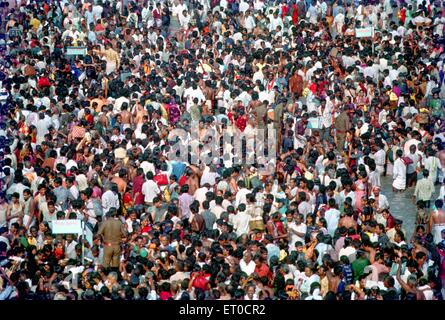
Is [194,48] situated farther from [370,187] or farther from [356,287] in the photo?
[356,287]

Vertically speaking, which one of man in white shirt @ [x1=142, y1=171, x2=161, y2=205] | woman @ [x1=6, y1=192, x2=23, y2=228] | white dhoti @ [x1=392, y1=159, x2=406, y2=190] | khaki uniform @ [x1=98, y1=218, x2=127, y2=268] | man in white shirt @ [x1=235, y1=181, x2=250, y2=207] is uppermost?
white dhoti @ [x1=392, y1=159, x2=406, y2=190]

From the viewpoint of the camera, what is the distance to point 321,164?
2222 centimetres

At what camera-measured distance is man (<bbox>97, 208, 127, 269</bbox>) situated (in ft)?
64.3

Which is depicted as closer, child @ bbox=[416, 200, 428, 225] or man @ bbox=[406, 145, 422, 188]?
child @ bbox=[416, 200, 428, 225]

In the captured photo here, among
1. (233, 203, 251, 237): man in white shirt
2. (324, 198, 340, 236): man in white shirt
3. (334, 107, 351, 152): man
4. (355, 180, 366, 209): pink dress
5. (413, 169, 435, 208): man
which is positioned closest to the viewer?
(233, 203, 251, 237): man in white shirt

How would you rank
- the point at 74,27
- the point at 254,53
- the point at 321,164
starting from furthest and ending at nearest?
the point at 74,27 < the point at 254,53 < the point at 321,164

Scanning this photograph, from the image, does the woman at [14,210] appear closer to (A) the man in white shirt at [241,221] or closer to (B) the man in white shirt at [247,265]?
(A) the man in white shirt at [241,221]

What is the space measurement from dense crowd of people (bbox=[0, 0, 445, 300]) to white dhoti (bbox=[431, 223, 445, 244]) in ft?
0.13

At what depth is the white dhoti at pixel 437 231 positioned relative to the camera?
19880 millimetres

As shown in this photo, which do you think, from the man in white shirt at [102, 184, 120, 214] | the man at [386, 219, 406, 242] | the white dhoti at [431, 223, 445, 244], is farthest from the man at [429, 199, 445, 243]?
the man in white shirt at [102, 184, 120, 214]

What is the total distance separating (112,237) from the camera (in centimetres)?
1970

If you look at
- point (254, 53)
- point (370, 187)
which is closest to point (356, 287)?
point (370, 187)

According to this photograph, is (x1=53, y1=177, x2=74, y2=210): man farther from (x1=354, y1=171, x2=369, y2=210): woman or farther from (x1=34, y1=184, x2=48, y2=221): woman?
(x1=354, y1=171, x2=369, y2=210): woman

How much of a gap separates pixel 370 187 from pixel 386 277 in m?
3.87
